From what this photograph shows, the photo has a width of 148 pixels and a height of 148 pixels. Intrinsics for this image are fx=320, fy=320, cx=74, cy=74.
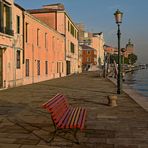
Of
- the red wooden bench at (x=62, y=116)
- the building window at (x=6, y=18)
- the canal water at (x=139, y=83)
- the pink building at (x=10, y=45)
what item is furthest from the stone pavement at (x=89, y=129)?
the canal water at (x=139, y=83)

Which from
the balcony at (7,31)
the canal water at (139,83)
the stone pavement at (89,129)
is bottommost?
the canal water at (139,83)

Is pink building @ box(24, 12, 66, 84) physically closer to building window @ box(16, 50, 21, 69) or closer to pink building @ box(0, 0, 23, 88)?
building window @ box(16, 50, 21, 69)

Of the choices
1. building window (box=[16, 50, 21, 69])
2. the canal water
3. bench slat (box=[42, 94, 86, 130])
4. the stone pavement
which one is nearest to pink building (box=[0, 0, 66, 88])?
building window (box=[16, 50, 21, 69])

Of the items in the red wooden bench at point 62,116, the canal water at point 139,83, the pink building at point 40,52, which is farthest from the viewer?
the pink building at point 40,52

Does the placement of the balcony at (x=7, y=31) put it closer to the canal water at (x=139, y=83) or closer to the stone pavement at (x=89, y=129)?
the canal water at (x=139, y=83)

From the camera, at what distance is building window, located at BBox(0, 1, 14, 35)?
22.3 m

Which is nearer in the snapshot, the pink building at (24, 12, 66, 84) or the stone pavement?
the stone pavement

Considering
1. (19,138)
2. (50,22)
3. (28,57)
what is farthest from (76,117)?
(50,22)

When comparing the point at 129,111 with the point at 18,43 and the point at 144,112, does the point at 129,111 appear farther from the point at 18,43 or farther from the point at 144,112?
the point at 18,43

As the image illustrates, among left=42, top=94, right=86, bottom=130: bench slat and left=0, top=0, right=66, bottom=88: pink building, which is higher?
left=0, top=0, right=66, bottom=88: pink building

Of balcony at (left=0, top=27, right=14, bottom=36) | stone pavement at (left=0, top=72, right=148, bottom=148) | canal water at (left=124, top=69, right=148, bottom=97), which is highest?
balcony at (left=0, top=27, right=14, bottom=36)

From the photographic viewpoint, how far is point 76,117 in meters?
→ 7.72

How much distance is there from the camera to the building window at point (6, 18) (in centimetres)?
2235

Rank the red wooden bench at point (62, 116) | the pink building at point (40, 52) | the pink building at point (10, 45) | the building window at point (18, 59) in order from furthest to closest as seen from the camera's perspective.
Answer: the pink building at point (40, 52) < the building window at point (18, 59) < the pink building at point (10, 45) < the red wooden bench at point (62, 116)
